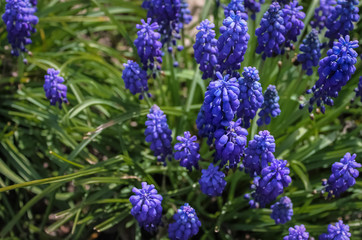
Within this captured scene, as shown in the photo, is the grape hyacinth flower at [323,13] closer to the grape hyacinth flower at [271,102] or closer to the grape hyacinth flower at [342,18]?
the grape hyacinth flower at [342,18]

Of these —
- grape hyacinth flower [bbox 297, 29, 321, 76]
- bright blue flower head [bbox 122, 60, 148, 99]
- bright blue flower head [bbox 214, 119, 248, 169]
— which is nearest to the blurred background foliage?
grape hyacinth flower [bbox 297, 29, 321, 76]

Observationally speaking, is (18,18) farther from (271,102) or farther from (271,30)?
(271,102)

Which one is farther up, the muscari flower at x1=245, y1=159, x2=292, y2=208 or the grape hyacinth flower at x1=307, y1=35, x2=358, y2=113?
the grape hyacinth flower at x1=307, y1=35, x2=358, y2=113

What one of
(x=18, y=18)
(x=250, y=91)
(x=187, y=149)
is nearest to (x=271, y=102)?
(x=250, y=91)

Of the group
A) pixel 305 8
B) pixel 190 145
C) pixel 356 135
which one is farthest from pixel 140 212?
pixel 305 8

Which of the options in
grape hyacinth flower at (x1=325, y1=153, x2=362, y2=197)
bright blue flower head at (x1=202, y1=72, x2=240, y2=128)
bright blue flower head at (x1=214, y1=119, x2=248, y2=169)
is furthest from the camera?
grape hyacinth flower at (x1=325, y1=153, x2=362, y2=197)

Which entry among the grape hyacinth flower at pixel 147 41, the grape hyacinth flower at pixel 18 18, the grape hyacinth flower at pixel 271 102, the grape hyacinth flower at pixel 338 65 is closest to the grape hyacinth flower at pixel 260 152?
the grape hyacinth flower at pixel 271 102

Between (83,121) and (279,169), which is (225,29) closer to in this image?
(279,169)

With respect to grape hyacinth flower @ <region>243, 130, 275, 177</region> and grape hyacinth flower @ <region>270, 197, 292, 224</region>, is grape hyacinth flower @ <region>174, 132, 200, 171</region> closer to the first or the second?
grape hyacinth flower @ <region>243, 130, 275, 177</region>

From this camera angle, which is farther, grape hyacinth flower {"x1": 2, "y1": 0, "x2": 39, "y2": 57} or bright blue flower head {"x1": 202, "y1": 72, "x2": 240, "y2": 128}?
grape hyacinth flower {"x1": 2, "y1": 0, "x2": 39, "y2": 57}
